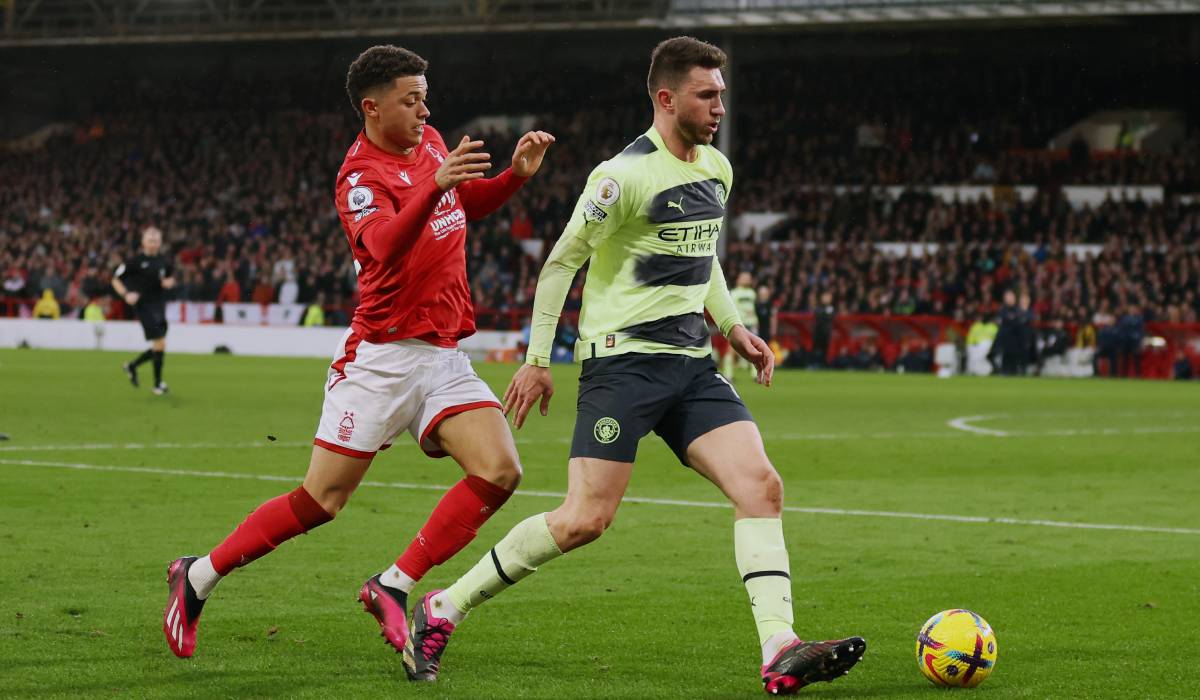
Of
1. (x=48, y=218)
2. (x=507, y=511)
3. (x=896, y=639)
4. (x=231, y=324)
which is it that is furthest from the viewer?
(x=48, y=218)

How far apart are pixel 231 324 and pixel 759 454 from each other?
35.5 m

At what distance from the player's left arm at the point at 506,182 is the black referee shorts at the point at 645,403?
75 centimetres

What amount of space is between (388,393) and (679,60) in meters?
1.53

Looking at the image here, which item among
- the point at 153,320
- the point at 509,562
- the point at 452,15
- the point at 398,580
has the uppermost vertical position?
the point at 452,15

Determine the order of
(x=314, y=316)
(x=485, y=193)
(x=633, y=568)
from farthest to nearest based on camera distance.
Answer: (x=314, y=316) → (x=633, y=568) → (x=485, y=193)

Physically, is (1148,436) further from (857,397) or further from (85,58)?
(85,58)

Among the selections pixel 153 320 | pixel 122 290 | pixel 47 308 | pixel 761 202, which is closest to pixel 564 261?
pixel 122 290

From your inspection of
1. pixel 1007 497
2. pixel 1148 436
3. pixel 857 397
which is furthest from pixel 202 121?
pixel 1007 497

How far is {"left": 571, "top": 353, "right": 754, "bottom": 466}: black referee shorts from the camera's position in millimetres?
5730

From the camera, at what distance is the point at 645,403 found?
577cm

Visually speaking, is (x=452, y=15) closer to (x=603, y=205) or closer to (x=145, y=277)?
(x=145, y=277)

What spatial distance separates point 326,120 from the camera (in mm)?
51344

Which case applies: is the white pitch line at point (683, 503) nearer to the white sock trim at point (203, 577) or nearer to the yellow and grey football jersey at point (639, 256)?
the yellow and grey football jersey at point (639, 256)

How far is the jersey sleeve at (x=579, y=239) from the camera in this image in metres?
5.74
